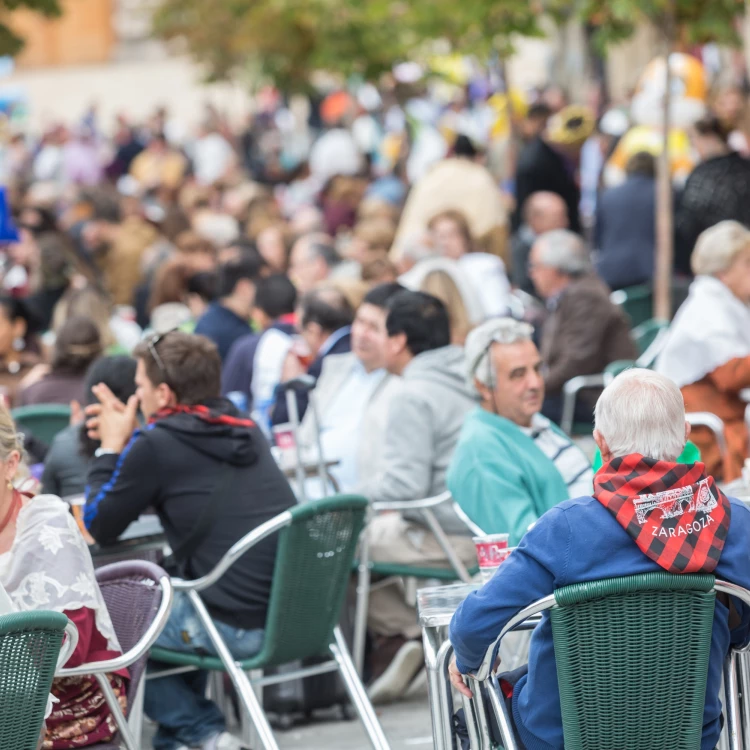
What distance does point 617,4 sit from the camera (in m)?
9.09

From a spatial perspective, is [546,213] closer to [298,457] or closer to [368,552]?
[298,457]

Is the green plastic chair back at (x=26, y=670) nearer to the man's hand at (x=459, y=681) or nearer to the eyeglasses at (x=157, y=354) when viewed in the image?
the man's hand at (x=459, y=681)

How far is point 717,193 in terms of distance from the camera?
9.64 m

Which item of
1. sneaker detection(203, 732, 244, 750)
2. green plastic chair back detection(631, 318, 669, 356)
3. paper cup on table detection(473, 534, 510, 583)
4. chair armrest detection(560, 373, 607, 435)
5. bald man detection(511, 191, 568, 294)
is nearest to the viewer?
paper cup on table detection(473, 534, 510, 583)

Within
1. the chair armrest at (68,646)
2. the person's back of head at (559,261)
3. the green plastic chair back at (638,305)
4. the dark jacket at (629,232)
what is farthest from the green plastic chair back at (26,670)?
the dark jacket at (629,232)

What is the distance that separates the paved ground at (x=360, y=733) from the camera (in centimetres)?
535

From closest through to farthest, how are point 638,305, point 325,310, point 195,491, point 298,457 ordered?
1. point 195,491
2. point 298,457
3. point 325,310
4. point 638,305

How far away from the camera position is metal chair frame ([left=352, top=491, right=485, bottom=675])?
555 cm

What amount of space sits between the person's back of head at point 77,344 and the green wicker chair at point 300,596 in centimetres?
245

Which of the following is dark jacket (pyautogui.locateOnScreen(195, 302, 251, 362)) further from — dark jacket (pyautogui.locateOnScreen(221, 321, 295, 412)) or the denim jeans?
the denim jeans

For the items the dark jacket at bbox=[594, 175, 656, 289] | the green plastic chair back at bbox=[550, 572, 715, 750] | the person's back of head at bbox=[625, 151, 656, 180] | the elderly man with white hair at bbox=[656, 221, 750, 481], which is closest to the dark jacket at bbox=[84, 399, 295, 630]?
the green plastic chair back at bbox=[550, 572, 715, 750]

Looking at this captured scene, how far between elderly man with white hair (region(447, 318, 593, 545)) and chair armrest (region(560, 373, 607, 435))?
2.61 metres

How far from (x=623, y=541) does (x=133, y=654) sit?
52.4 inches

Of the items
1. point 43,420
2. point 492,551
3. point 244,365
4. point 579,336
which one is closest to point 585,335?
point 579,336
